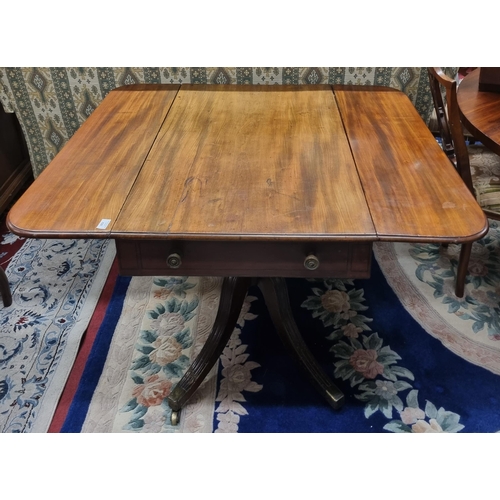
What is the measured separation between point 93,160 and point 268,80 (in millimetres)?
1123

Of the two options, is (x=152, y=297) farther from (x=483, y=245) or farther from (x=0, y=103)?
(x=483, y=245)

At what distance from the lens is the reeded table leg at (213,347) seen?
1.40 meters

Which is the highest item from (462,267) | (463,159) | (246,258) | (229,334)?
(246,258)

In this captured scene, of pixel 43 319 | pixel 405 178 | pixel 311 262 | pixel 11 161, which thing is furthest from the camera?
pixel 11 161

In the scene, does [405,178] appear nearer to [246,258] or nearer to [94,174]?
[246,258]

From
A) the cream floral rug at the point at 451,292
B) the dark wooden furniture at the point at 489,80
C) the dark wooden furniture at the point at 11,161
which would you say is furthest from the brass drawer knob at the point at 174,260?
the dark wooden furniture at the point at 11,161

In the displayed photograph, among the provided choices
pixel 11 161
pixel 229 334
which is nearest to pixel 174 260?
pixel 229 334

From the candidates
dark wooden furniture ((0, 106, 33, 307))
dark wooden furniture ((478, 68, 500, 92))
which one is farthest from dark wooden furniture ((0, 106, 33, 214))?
dark wooden furniture ((478, 68, 500, 92))

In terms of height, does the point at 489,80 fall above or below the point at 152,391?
above

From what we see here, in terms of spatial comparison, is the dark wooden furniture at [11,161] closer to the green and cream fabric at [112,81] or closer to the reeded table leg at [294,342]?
the green and cream fabric at [112,81]

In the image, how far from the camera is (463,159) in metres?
1.56

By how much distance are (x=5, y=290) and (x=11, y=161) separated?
891mm

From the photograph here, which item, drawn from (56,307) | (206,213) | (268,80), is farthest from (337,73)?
(56,307)

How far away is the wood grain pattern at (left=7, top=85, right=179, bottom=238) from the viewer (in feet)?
3.31
